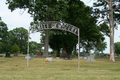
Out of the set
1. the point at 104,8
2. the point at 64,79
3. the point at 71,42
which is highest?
the point at 104,8

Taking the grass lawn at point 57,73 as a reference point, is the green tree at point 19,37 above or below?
above

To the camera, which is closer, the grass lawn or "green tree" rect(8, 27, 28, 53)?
the grass lawn

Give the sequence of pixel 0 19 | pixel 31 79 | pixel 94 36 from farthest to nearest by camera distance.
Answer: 1. pixel 0 19
2. pixel 94 36
3. pixel 31 79

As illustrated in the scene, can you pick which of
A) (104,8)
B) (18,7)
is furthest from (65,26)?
(18,7)

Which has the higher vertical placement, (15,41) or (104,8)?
(104,8)

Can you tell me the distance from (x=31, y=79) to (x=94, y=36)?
43.9 metres

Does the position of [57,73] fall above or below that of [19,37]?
below

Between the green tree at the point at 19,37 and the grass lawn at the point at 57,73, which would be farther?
the green tree at the point at 19,37

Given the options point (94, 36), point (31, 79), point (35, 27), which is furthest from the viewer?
point (94, 36)

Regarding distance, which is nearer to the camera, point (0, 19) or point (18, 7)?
point (18, 7)

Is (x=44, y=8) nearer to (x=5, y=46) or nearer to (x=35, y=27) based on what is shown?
(x=35, y=27)

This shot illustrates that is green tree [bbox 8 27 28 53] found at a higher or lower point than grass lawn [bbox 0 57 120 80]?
higher

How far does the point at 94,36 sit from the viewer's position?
51062 millimetres

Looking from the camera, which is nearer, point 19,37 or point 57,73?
point 57,73
